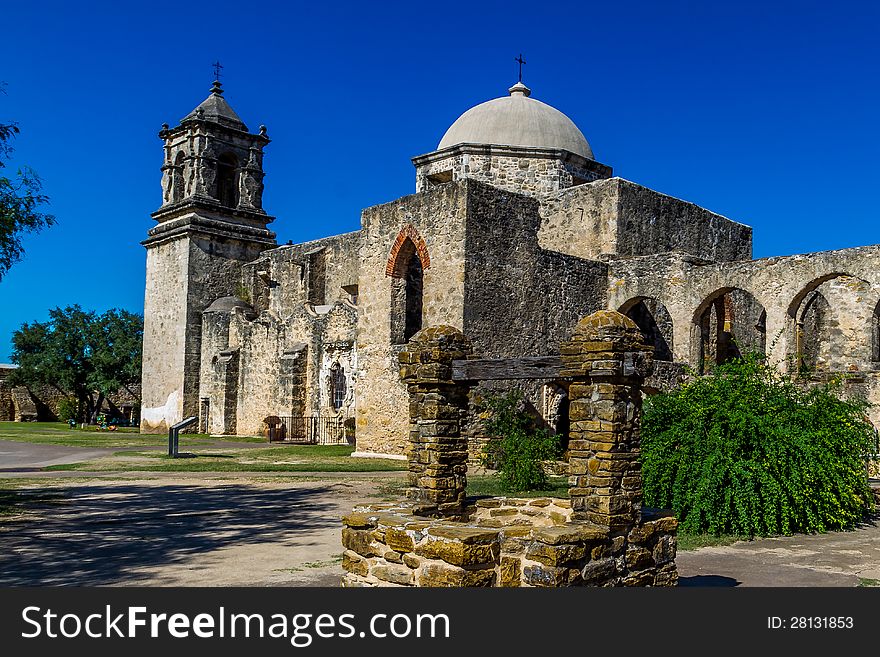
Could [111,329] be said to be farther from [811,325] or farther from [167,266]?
[811,325]

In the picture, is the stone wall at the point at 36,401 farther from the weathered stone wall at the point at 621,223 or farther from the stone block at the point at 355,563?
the stone block at the point at 355,563

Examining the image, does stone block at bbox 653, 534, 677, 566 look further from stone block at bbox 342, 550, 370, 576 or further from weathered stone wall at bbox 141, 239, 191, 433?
weathered stone wall at bbox 141, 239, 191, 433

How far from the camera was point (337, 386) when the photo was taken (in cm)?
2462

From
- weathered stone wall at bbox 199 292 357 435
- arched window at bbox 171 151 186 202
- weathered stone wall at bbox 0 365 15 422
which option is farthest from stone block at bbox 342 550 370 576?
weathered stone wall at bbox 0 365 15 422

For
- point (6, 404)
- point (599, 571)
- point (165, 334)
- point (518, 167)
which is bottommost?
point (599, 571)

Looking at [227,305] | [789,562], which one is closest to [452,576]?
[789,562]

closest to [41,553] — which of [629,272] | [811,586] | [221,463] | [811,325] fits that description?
[811,586]

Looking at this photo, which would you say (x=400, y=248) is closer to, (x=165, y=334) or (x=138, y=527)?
(x=138, y=527)

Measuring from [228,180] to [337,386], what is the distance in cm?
1189

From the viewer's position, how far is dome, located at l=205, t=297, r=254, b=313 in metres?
30.0

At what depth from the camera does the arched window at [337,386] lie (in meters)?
24.4

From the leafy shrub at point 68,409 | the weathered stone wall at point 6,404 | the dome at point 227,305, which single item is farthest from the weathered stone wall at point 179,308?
the weathered stone wall at point 6,404

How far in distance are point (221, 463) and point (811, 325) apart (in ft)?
52.3

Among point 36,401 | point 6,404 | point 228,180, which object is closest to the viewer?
point 228,180
